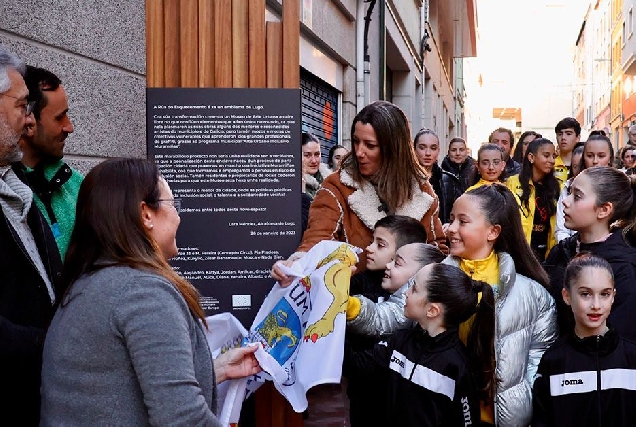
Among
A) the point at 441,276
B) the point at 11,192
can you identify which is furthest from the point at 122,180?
the point at 441,276

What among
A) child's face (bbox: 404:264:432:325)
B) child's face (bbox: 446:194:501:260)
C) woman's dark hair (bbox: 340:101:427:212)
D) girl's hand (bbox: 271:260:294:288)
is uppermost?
woman's dark hair (bbox: 340:101:427:212)

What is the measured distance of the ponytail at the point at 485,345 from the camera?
3479 mm

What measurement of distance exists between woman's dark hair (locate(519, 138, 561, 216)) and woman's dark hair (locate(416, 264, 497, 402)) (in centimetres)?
357

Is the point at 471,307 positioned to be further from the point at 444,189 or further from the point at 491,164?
the point at 444,189

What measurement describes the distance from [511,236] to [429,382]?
85 centimetres

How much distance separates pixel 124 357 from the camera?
6.72 feet

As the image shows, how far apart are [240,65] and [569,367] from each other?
2250mm

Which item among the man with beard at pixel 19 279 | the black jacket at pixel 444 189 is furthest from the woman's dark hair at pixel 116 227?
the black jacket at pixel 444 189

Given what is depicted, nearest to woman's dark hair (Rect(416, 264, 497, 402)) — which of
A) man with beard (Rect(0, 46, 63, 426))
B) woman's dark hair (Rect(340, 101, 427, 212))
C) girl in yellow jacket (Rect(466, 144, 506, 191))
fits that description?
woman's dark hair (Rect(340, 101, 427, 212))

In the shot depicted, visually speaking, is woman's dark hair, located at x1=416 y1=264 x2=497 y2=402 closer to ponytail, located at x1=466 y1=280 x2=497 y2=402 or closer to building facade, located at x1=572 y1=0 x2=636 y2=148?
ponytail, located at x1=466 y1=280 x2=497 y2=402

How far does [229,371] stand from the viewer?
2789 millimetres

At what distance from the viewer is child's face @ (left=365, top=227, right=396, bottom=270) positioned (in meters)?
3.93

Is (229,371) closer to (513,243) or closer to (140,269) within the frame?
(140,269)

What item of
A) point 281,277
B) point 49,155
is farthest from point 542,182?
point 49,155
